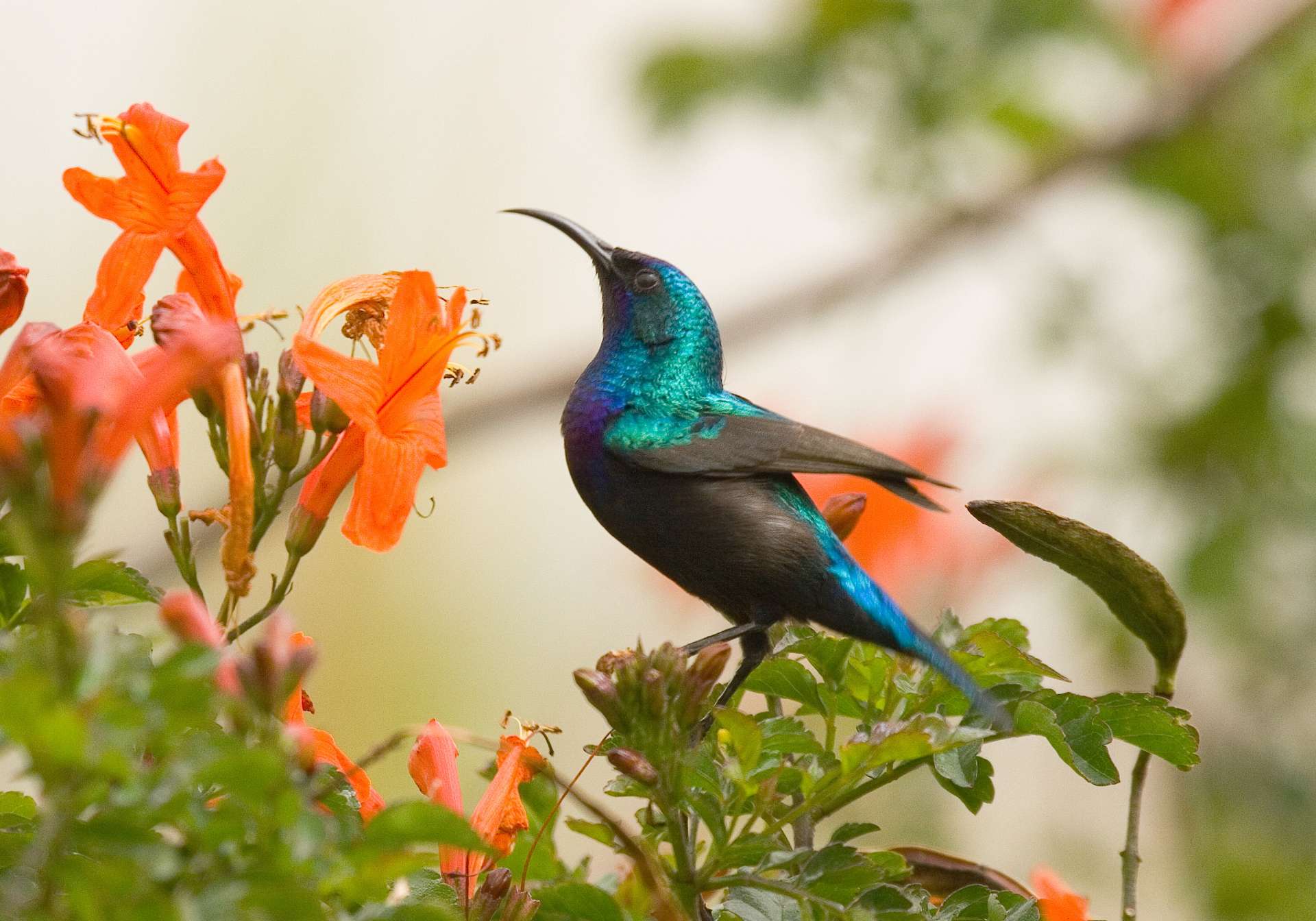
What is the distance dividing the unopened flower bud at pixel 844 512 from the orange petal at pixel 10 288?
1035mm

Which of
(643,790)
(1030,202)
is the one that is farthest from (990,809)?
(643,790)

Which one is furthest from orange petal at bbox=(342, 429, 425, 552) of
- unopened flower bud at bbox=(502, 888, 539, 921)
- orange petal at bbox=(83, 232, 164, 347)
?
unopened flower bud at bbox=(502, 888, 539, 921)

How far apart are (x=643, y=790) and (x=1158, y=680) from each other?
61cm

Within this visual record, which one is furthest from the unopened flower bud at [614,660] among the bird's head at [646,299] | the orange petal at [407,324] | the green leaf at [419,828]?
the bird's head at [646,299]

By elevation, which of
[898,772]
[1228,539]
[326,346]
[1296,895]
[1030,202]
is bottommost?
[898,772]

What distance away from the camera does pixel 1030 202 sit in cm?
454

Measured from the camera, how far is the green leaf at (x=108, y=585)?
4.11 feet

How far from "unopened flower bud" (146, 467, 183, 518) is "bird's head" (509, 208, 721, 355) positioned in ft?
2.66

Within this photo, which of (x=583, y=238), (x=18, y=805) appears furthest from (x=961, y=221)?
(x=18, y=805)

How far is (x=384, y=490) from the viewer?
148 centimetres

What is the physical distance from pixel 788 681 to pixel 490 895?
34 cm

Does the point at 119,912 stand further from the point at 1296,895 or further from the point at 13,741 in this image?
the point at 1296,895

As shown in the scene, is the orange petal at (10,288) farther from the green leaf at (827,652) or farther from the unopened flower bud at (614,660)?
the green leaf at (827,652)

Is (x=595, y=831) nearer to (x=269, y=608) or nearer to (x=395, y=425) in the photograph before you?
(x=269, y=608)
